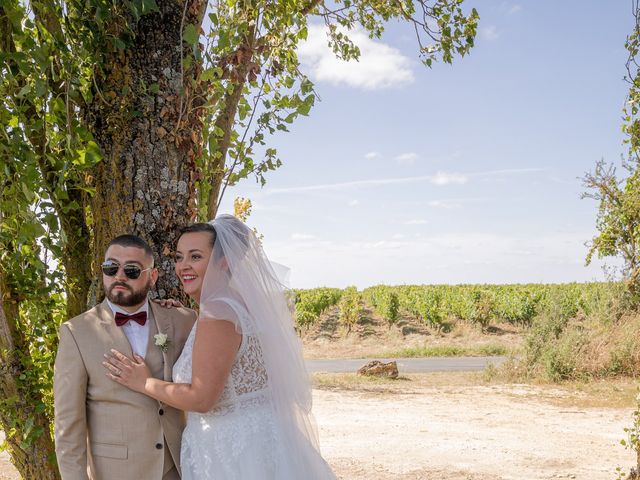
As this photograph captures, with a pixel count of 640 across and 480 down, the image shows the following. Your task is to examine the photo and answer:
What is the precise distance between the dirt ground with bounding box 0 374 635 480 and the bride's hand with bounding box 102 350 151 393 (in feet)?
19.3

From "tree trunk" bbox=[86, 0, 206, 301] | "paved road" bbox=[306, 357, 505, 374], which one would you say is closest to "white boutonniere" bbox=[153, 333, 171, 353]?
"tree trunk" bbox=[86, 0, 206, 301]

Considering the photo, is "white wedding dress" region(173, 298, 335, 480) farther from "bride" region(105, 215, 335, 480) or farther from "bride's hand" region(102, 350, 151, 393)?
"bride's hand" region(102, 350, 151, 393)

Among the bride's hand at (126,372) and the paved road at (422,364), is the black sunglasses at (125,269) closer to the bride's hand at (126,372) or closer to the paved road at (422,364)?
the bride's hand at (126,372)

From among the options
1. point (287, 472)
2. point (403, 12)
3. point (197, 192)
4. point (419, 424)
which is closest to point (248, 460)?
point (287, 472)

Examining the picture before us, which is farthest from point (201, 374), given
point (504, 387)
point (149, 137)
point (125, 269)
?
point (504, 387)

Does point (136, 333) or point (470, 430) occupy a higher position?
point (136, 333)

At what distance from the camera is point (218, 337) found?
3.09 m

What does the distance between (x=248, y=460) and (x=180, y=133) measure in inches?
82.3

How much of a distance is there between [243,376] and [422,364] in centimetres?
1926

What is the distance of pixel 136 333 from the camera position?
11.0ft

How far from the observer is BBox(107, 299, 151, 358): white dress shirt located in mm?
3322

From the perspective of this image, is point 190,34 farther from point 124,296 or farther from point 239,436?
point 239,436

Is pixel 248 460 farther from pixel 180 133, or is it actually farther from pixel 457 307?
pixel 457 307

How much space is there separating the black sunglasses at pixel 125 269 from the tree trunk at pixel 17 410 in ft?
5.01
